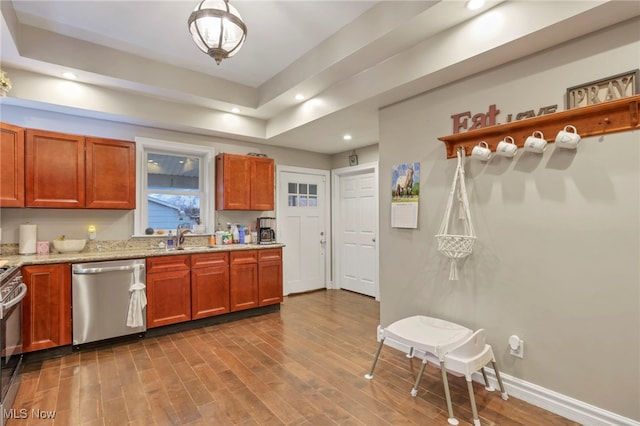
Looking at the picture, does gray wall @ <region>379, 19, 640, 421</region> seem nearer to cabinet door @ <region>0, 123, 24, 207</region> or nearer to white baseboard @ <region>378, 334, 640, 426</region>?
white baseboard @ <region>378, 334, 640, 426</region>

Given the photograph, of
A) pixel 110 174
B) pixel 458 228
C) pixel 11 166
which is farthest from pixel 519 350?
pixel 11 166

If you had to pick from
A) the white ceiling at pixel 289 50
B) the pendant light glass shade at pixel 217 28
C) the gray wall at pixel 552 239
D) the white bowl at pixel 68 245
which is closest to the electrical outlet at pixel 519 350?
the gray wall at pixel 552 239

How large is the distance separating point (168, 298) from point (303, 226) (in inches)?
98.9

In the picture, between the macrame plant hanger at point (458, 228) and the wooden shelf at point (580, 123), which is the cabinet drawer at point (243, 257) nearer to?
the macrame plant hanger at point (458, 228)

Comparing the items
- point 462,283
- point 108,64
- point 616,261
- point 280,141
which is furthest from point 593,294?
point 108,64

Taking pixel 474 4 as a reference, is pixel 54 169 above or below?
below

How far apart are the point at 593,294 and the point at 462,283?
85 cm

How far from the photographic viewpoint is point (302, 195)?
5535 millimetres

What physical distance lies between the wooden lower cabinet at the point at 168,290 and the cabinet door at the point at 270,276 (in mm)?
951

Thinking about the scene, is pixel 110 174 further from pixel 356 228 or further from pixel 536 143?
pixel 536 143

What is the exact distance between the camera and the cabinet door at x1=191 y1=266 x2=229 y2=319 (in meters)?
→ 3.76

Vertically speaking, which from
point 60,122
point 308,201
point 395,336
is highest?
point 60,122

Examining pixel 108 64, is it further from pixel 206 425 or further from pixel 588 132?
pixel 588 132

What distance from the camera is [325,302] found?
4891 mm
